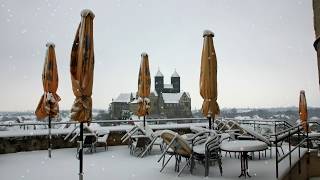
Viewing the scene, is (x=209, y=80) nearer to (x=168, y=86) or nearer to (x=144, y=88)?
(x=144, y=88)

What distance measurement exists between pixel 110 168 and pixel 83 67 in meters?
2.79

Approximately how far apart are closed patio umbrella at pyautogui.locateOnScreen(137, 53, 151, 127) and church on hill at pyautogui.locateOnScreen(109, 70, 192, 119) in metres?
64.8

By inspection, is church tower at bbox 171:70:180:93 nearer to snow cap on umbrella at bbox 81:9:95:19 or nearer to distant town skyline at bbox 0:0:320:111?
distant town skyline at bbox 0:0:320:111

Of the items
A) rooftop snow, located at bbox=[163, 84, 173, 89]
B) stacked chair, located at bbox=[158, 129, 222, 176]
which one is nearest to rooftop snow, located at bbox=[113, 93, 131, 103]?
rooftop snow, located at bbox=[163, 84, 173, 89]

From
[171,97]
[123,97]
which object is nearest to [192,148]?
[171,97]

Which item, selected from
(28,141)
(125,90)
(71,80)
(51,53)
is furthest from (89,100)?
(125,90)

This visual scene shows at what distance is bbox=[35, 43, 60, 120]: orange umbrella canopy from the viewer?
7.39 m

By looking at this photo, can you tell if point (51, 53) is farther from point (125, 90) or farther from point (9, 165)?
point (125, 90)

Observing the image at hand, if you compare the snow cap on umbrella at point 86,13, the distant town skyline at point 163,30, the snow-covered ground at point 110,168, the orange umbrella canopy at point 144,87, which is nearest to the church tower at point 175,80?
the distant town skyline at point 163,30

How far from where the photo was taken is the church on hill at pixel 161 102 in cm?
7725

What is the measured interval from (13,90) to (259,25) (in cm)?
1920

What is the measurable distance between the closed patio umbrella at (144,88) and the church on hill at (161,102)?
213 feet

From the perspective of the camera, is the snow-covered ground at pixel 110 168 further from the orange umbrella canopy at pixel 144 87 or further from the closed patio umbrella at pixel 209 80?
the orange umbrella canopy at pixel 144 87

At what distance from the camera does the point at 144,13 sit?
24.2 meters
